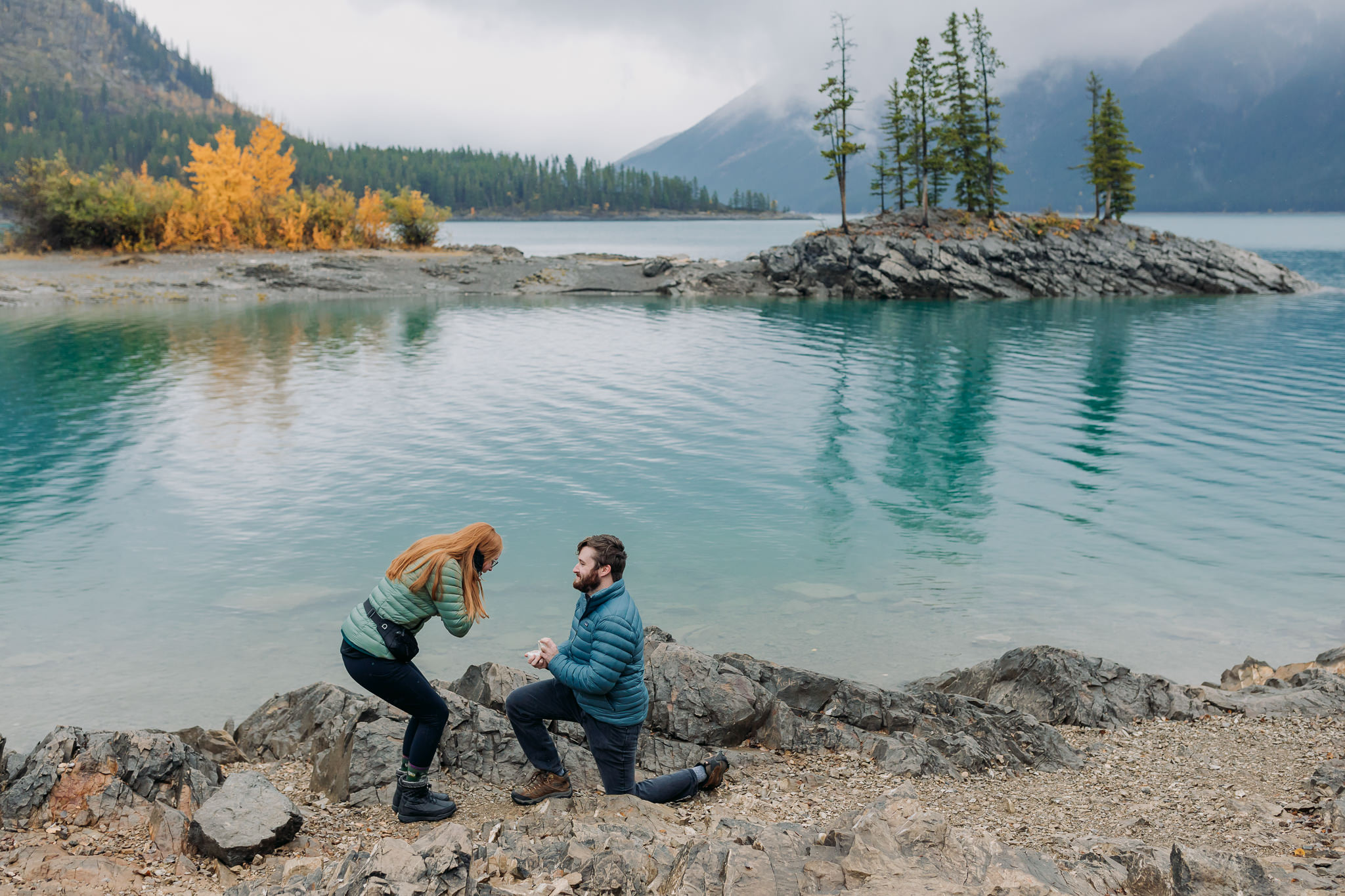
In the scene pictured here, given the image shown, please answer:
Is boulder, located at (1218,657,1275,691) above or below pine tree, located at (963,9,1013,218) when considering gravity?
below

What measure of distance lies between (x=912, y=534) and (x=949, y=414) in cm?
1029

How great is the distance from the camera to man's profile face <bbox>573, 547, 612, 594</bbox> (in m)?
5.70

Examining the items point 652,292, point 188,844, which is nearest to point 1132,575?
point 188,844

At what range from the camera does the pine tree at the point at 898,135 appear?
67.5 metres

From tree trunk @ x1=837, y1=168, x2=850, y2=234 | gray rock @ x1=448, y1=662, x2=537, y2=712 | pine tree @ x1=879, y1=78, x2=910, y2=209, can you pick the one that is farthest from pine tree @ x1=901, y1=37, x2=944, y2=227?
gray rock @ x1=448, y1=662, x2=537, y2=712

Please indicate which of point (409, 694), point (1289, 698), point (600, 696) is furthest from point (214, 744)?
point (1289, 698)

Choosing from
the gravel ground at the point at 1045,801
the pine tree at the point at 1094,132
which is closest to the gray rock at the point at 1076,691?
the gravel ground at the point at 1045,801

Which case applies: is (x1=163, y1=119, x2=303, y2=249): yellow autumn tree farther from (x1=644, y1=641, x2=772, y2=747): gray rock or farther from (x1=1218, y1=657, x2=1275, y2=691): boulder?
(x1=1218, y1=657, x2=1275, y2=691): boulder

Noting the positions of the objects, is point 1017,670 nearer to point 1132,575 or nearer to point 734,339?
point 1132,575

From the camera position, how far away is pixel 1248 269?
59531 mm

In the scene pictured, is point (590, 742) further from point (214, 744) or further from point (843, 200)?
point (843, 200)

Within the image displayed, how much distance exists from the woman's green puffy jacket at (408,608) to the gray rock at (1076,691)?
5.20m

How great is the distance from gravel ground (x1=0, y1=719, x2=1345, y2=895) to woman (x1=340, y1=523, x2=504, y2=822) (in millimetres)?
313

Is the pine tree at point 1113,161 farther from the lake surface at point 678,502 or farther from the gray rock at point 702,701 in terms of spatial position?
the gray rock at point 702,701
